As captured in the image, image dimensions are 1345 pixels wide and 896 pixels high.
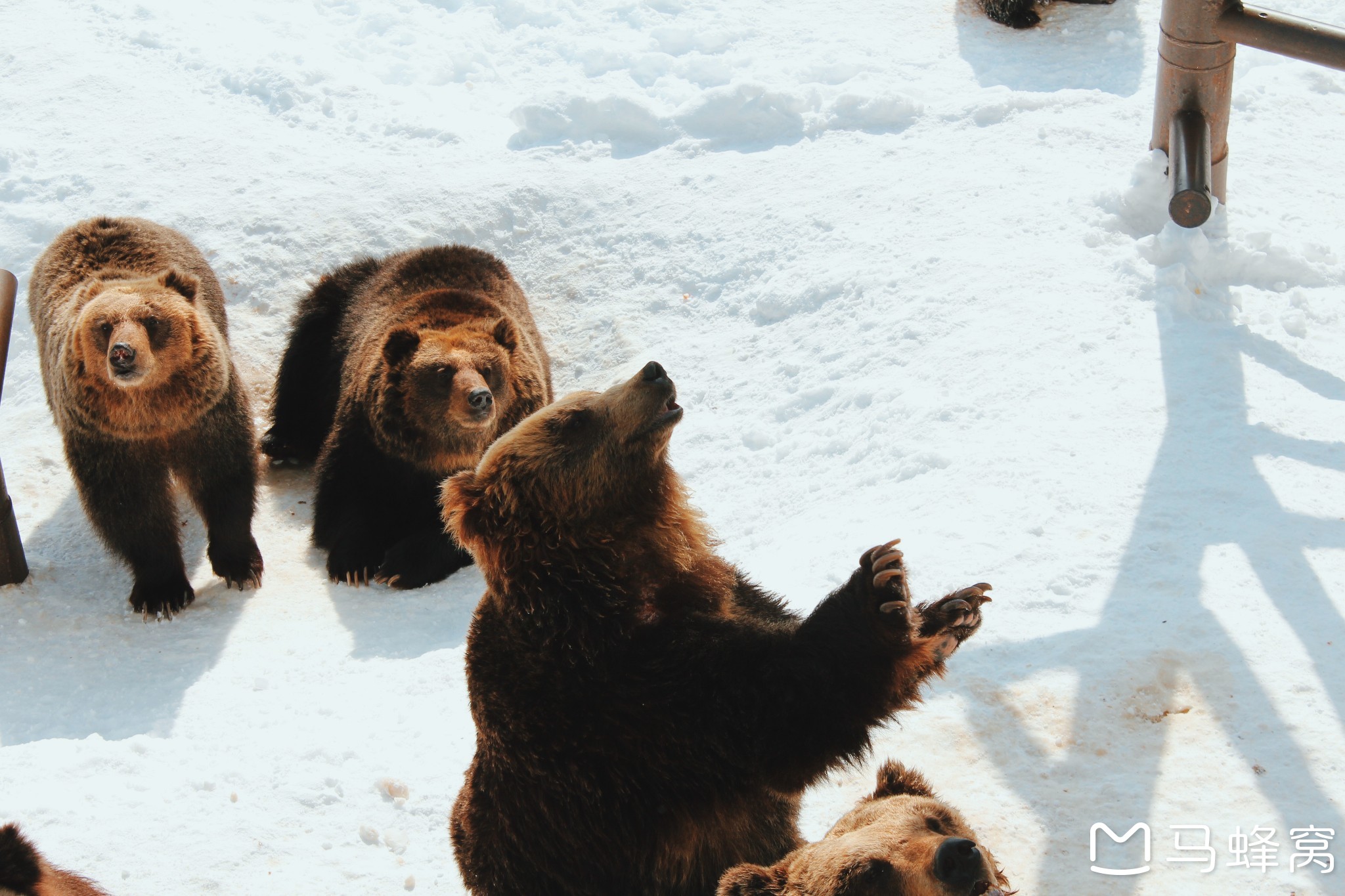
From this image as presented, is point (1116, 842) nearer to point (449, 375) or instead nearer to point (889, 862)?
point (889, 862)

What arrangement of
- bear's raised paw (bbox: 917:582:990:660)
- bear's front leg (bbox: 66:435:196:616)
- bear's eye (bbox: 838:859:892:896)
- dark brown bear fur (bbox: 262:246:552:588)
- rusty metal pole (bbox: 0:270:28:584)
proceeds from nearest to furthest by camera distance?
bear's eye (bbox: 838:859:892:896)
bear's raised paw (bbox: 917:582:990:660)
rusty metal pole (bbox: 0:270:28:584)
bear's front leg (bbox: 66:435:196:616)
dark brown bear fur (bbox: 262:246:552:588)

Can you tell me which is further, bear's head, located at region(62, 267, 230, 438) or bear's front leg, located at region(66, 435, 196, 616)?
bear's front leg, located at region(66, 435, 196, 616)

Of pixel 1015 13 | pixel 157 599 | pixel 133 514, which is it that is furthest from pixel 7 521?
pixel 1015 13

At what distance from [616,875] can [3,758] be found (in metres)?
2.77

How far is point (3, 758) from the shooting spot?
4773 millimetres

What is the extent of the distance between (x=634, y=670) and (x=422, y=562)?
4.09 metres

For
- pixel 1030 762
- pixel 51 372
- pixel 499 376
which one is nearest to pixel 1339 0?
pixel 499 376

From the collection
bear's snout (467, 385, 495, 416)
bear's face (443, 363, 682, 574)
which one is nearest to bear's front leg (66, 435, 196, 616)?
bear's snout (467, 385, 495, 416)

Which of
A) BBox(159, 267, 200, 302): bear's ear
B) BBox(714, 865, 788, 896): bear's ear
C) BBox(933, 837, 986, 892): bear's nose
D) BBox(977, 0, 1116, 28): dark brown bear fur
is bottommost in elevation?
BBox(977, 0, 1116, 28): dark brown bear fur

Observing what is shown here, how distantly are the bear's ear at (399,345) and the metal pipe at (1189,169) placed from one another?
4.17m

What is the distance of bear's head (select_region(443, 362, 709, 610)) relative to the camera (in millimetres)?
3504

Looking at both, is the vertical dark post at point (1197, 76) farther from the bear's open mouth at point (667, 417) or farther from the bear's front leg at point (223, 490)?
the bear's front leg at point (223, 490)

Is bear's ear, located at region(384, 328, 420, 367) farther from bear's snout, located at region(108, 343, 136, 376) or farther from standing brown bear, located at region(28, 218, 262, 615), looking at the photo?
bear's snout, located at region(108, 343, 136, 376)

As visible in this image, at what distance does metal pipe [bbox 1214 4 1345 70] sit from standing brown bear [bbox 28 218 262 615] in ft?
18.5
